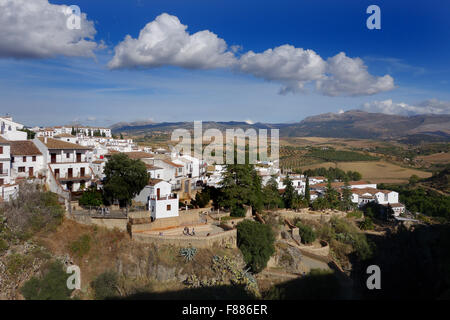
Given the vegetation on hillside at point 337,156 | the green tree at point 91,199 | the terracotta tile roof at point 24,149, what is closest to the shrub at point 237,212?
the green tree at point 91,199

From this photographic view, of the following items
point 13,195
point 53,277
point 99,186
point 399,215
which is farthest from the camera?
point 399,215

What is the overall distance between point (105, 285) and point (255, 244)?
33.8 ft

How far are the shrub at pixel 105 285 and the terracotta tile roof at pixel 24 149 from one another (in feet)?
42.4

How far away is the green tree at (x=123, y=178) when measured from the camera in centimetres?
2419

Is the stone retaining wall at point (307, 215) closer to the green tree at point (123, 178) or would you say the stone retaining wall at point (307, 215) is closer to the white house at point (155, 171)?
the white house at point (155, 171)

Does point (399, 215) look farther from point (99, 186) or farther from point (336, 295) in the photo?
point (99, 186)

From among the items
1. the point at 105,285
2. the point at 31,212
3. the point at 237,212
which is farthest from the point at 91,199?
the point at 237,212

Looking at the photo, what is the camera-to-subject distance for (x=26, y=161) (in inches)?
1021

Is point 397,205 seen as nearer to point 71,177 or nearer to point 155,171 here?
point 155,171

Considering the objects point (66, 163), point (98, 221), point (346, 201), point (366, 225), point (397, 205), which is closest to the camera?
point (98, 221)

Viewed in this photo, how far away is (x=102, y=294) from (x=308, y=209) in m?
27.3

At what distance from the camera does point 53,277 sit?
17.1m

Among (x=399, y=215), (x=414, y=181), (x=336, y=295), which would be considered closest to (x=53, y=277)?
(x=336, y=295)
